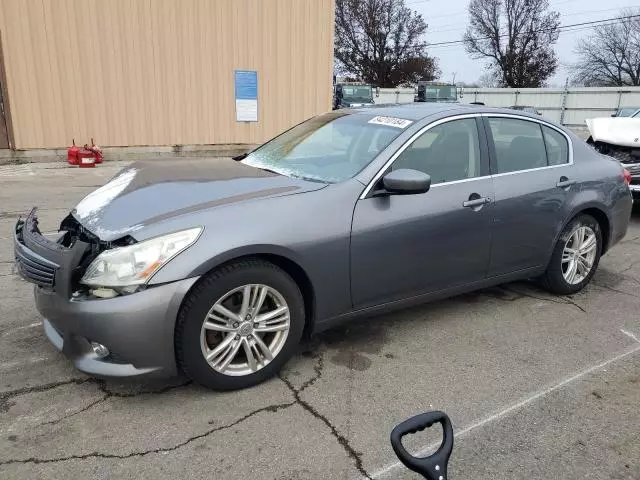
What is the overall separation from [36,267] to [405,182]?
81.6 inches

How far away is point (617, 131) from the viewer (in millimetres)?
7801

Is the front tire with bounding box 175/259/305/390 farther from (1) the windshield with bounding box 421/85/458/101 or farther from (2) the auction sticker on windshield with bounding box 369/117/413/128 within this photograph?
(1) the windshield with bounding box 421/85/458/101

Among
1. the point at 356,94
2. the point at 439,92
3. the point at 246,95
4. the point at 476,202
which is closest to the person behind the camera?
the point at 476,202

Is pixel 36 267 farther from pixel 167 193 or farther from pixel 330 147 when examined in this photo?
pixel 330 147

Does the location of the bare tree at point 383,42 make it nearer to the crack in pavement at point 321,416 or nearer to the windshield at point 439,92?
the windshield at point 439,92

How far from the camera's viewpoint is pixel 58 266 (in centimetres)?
271

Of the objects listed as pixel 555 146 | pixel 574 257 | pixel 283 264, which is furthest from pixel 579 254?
pixel 283 264

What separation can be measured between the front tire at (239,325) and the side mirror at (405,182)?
0.83m

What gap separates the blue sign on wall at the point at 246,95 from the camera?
13.6 metres

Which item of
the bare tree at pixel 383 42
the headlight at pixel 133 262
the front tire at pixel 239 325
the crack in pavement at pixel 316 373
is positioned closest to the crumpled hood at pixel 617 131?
the crack in pavement at pixel 316 373

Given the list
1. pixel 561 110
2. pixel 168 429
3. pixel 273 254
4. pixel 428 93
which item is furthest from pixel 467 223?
pixel 561 110


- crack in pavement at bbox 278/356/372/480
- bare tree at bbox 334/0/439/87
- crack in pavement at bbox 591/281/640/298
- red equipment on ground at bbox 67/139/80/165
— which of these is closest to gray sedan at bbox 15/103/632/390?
crack in pavement at bbox 278/356/372/480

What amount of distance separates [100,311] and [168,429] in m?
0.66

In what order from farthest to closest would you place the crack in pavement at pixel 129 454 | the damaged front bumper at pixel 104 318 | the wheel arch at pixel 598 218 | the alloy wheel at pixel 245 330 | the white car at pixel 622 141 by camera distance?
the white car at pixel 622 141 → the wheel arch at pixel 598 218 → the alloy wheel at pixel 245 330 → the damaged front bumper at pixel 104 318 → the crack in pavement at pixel 129 454
